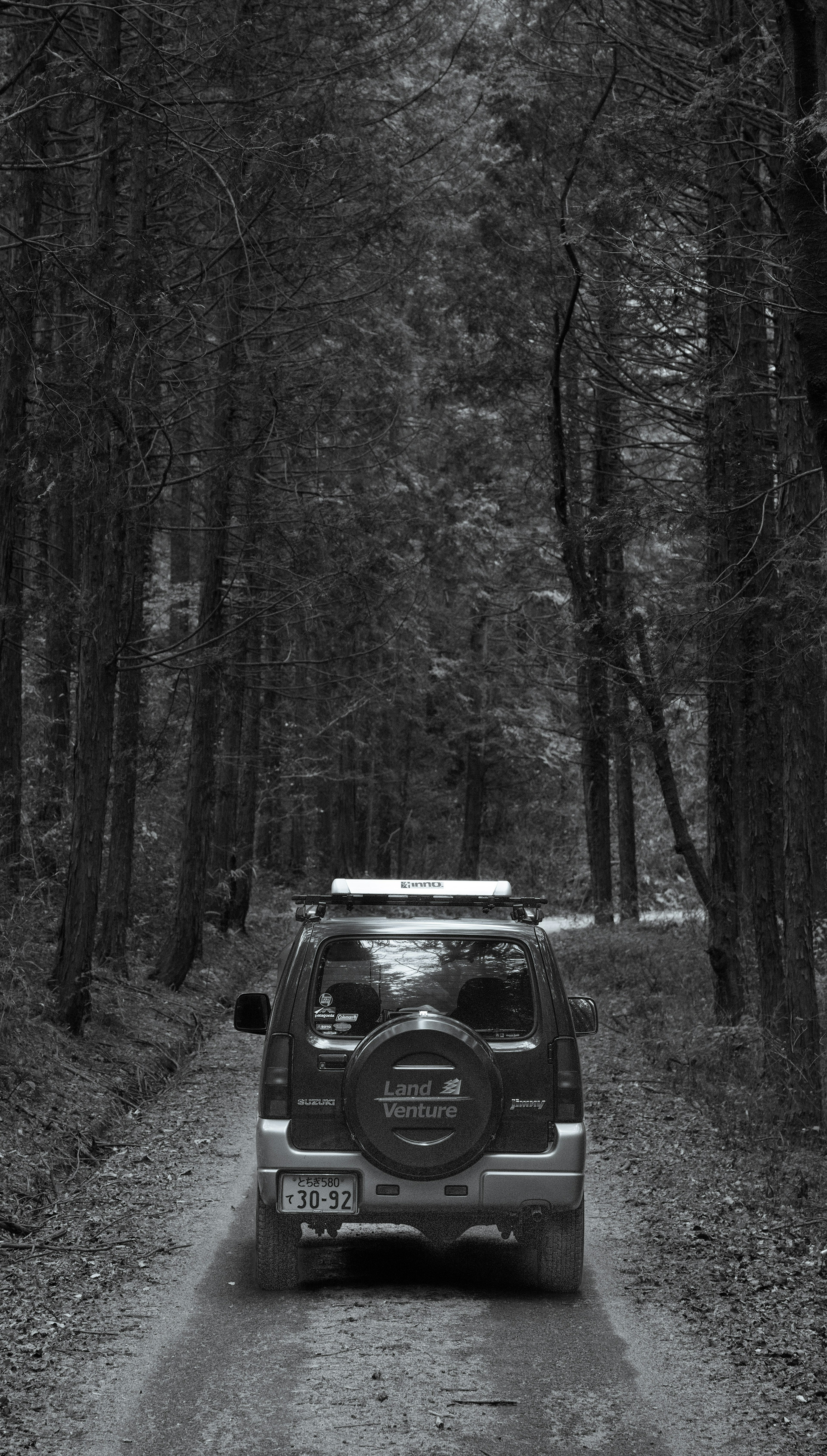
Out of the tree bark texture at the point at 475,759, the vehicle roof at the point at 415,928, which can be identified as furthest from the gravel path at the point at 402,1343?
the tree bark texture at the point at 475,759

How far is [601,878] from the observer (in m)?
29.4

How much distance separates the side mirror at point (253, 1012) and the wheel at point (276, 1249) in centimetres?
107

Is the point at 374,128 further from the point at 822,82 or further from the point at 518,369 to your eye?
the point at 822,82

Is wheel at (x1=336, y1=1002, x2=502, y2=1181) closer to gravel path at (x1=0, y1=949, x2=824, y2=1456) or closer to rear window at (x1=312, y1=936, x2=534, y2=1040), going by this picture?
rear window at (x1=312, y1=936, x2=534, y2=1040)

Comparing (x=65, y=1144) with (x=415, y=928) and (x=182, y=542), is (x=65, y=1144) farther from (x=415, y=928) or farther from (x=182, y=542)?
(x=182, y=542)

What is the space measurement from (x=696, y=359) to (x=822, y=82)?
327 inches

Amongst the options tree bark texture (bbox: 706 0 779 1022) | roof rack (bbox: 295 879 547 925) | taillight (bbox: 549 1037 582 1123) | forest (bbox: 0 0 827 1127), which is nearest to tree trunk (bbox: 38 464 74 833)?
forest (bbox: 0 0 827 1127)

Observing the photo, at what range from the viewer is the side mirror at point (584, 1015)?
7.44m

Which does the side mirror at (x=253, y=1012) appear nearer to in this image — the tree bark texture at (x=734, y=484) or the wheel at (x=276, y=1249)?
the wheel at (x=276, y=1249)

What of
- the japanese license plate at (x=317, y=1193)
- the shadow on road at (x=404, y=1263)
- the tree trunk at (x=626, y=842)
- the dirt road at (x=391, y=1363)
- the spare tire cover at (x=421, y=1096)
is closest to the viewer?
the dirt road at (x=391, y=1363)

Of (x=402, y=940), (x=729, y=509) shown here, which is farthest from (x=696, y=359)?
(x=402, y=940)

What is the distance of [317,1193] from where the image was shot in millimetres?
6703

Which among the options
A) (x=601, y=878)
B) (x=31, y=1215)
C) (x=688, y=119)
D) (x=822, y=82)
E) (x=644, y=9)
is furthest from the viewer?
(x=601, y=878)

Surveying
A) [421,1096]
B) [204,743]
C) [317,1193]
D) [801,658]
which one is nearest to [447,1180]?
[421,1096]
